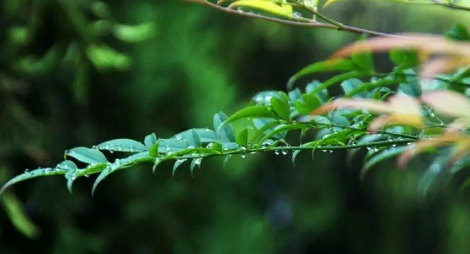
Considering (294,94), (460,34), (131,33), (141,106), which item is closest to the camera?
(460,34)

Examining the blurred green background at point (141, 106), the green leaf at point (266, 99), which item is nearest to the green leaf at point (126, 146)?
the green leaf at point (266, 99)

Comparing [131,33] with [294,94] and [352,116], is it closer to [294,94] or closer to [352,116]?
[294,94]

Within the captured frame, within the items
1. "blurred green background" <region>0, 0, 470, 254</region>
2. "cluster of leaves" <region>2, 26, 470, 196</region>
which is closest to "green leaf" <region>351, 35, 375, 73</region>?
"cluster of leaves" <region>2, 26, 470, 196</region>

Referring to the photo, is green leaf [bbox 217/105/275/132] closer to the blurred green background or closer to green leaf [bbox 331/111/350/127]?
green leaf [bbox 331/111/350/127]

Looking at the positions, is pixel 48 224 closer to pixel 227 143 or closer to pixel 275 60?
pixel 275 60

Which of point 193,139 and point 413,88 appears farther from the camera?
point 193,139

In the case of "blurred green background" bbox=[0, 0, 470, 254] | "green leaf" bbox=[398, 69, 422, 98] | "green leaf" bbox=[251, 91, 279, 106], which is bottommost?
"blurred green background" bbox=[0, 0, 470, 254]

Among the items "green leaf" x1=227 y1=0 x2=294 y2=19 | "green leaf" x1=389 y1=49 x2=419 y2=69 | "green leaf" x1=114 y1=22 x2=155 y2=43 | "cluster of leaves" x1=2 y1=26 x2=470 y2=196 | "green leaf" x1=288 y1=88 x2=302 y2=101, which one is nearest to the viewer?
"cluster of leaves" x1=2 y1=26 x2=470 y2=196

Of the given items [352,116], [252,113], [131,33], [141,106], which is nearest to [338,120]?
[352,116]

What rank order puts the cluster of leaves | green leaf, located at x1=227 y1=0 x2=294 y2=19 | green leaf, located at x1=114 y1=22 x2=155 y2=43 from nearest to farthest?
the cluster of leaves < green leaf, located at x1=227 y1=0 x2=294 y2=19 < green leaf, located at x1=114 y1=22 x2=155 y2=43

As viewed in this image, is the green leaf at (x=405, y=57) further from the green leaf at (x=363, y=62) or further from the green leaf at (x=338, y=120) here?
the green leaf at (x=338, y=120)
